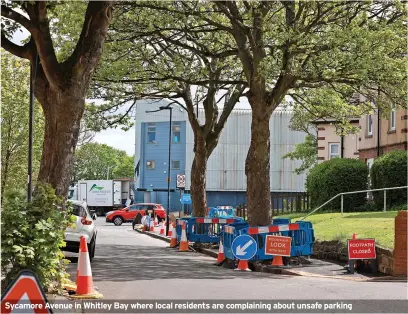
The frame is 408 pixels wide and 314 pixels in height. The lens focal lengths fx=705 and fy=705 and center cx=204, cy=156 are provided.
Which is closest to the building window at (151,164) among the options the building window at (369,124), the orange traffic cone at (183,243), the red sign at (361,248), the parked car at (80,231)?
the building window at (369,124)

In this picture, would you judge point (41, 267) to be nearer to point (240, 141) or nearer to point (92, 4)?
point (92, 4)

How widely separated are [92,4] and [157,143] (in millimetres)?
58445

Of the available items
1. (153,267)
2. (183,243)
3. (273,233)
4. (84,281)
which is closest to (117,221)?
(183,243)

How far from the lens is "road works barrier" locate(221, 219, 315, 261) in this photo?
1744 centimetres

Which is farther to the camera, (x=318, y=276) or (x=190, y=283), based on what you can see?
(x=318, y=276)

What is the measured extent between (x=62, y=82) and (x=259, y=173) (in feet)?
28.3

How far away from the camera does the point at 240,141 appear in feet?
232

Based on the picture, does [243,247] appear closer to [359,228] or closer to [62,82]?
[359,228]

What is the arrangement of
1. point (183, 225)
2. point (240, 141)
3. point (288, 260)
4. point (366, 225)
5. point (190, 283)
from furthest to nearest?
point (240, 141)
point (183, 225)
point (366, 225)
point (288, 260)
point (190, 283)

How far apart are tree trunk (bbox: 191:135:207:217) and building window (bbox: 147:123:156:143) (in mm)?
42931

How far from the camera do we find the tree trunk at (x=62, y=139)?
40.0 feet

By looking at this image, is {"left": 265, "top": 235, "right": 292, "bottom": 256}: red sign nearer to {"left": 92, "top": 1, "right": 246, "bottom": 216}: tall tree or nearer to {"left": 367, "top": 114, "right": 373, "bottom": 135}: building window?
{"left": 92, "top": 1, "right": 246, "bottom": 216}: tall tree

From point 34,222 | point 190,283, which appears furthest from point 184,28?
point 34,222

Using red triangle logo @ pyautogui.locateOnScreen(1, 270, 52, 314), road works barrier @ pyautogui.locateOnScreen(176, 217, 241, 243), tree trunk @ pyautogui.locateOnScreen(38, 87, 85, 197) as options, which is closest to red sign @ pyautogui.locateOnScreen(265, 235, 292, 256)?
tree trunk @ pyautogui.locateOnScreen(38, 87, 85, 197)
